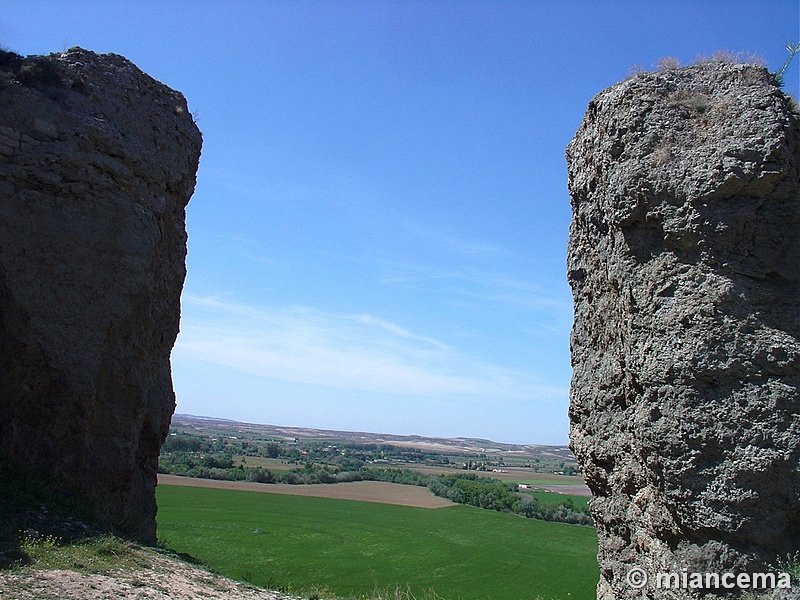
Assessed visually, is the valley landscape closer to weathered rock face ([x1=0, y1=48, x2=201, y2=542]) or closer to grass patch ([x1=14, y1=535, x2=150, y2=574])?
grass patch ([x1=14, y1=535, x2=150, y2=574])

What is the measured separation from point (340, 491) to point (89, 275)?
44626mm

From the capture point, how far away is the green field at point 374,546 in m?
21.3

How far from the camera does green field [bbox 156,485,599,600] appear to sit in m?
21.3

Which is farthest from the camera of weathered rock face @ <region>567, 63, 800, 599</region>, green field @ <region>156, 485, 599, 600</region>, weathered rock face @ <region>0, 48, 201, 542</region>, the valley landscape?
the valley landscape

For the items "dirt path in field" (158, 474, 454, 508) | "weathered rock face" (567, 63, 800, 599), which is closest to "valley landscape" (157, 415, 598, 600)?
"dirt path in field" (158, 474, 454, 508)

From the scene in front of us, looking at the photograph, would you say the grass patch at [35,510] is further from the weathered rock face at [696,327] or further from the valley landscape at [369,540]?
the weathered rock face at [696,327]

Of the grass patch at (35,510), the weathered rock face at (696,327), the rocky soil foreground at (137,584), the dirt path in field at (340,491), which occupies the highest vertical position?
the weathered rock face at (696,327)

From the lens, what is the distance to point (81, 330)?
932 centimetres

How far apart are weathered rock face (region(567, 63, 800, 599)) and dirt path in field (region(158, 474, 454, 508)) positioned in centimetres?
3990

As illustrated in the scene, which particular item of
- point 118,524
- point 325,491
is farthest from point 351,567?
point 325,491

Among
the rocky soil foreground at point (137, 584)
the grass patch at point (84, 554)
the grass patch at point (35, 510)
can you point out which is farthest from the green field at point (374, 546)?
the grass patch at point (84, 554)

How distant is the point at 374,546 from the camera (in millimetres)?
29453

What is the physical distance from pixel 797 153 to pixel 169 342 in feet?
33.1

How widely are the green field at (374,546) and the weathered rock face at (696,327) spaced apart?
11.1m
